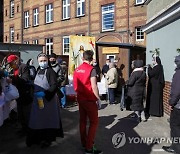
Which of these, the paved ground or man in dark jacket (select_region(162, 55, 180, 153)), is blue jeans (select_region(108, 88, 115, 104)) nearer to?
the paved ground

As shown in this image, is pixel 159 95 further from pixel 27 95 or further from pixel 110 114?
pixel 27 95

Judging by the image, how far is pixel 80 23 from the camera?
25422mm

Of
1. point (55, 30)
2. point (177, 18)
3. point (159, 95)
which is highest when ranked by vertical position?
point (55, 30)

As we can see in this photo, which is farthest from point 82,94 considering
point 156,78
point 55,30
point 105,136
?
point 55,30

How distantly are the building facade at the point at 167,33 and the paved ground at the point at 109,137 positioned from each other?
4.85ft

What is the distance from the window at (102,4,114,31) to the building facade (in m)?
11.4

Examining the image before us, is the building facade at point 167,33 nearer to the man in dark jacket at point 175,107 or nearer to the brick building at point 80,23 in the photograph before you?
the man in dark jacket at point 175,107

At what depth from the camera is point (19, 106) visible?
21.3 ft

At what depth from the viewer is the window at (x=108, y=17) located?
22703mm

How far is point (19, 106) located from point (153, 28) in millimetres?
6584

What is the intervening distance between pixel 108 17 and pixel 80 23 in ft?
10.9

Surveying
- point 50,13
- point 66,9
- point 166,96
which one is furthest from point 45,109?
point 50,13

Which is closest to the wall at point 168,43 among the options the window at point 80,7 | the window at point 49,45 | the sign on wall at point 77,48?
the sign on wall at point 77,48

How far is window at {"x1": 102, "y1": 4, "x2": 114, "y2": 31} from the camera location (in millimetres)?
22703
